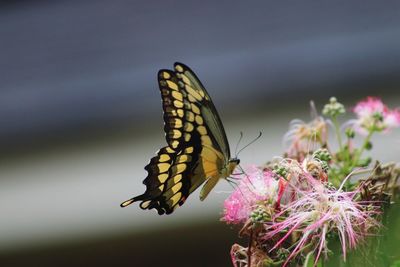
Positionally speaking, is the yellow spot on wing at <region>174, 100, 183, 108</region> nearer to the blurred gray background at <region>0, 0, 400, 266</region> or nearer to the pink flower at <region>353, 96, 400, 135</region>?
the pink flower at <region>353, 96, 400, 135</region>

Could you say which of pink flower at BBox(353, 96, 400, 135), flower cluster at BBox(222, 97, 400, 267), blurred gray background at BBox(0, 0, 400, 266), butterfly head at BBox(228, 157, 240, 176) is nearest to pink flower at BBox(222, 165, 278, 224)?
flower cluster at BBox(222, 97, 400, 267)

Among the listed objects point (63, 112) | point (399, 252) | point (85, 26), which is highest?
point (85, 26)

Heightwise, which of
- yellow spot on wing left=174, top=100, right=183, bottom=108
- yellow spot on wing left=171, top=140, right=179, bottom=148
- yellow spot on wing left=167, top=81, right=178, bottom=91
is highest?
yellow spot on wing left=167, top=81, right=178, bottom=91

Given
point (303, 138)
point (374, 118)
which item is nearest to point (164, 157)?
point (303, 138)

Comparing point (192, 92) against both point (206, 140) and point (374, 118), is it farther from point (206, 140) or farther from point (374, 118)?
point (374, 118)

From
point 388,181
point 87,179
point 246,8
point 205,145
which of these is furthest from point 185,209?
point 388,181

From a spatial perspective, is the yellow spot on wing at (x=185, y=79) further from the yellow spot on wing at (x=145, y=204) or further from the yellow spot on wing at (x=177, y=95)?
the yellow spot on wing at (x=145, y=204)

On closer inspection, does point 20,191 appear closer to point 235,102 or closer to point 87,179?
point 87,179
